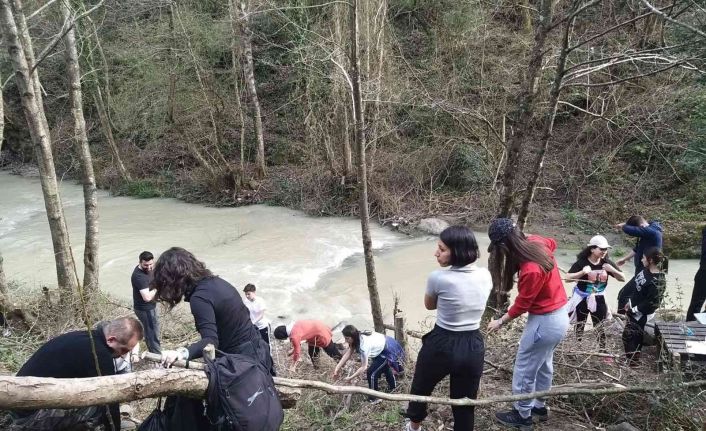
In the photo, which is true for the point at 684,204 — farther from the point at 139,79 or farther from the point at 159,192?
the point at 139,79

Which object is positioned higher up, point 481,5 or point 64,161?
point 481,5

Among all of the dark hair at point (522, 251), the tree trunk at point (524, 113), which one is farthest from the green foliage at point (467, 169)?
the dark hair at point (522, 251)

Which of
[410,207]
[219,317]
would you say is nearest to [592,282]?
[219,317]

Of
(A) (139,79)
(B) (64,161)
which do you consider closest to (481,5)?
(A) (139,79)

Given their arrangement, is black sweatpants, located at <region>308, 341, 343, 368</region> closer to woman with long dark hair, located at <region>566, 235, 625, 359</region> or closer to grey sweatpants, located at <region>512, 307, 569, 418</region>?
woman with long dark hair, located at <region>566, 235, 625, 359</region>

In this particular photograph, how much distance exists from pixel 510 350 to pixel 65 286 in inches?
221

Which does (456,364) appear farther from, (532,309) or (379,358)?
(379,358)

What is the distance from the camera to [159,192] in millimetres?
18484

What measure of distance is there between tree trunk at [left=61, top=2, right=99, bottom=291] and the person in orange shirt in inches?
116

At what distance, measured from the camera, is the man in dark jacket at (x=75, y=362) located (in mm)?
2797

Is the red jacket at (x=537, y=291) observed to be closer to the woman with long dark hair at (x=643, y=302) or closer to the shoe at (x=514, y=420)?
the shoe at (x=514, y=420)

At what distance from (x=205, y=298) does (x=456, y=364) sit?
1.47 metres

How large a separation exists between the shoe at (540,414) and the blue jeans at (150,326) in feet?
14.3

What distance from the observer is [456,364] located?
2994 millimetres
